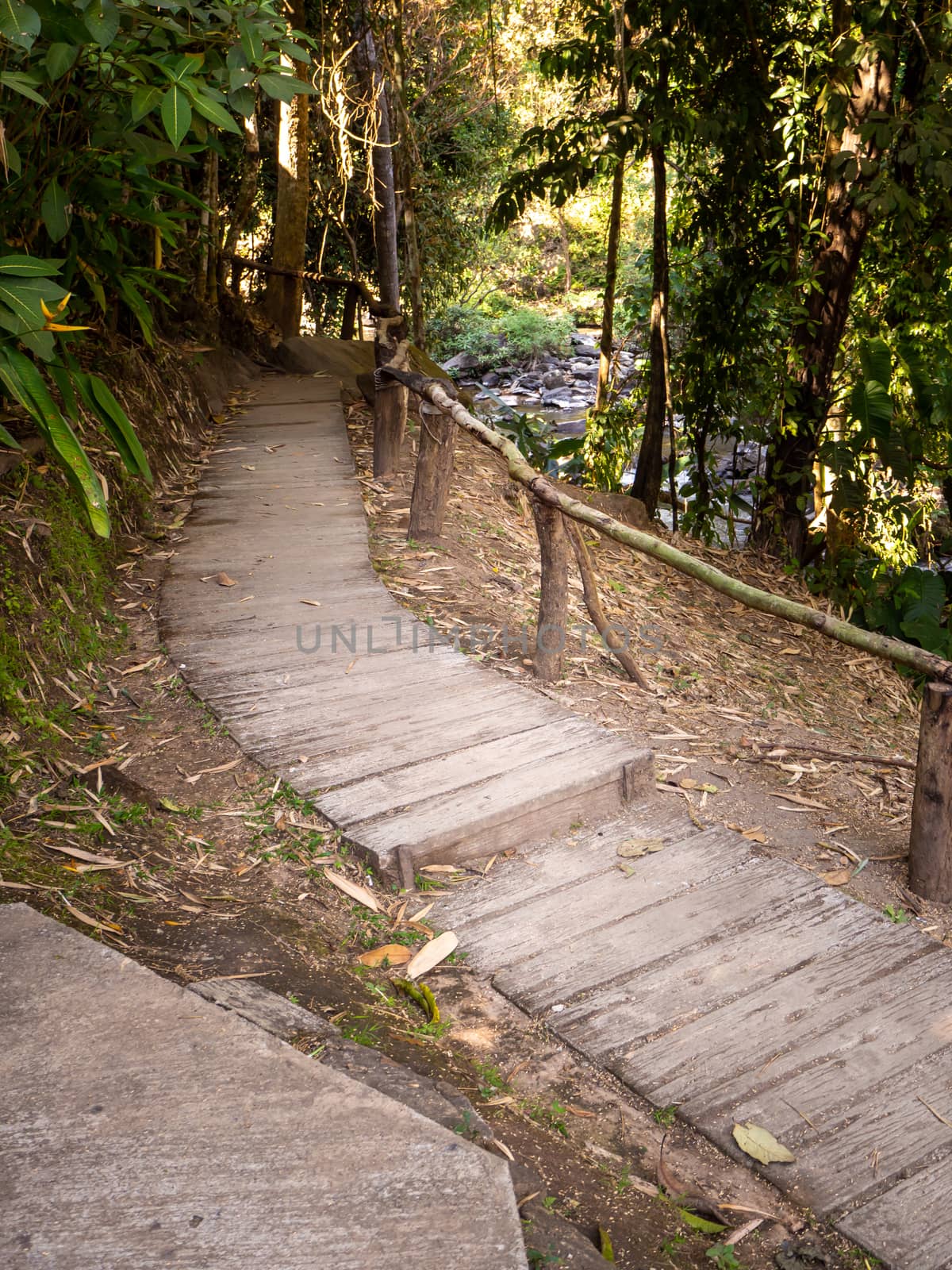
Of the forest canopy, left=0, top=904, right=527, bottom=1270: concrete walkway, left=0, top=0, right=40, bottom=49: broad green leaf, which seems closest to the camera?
left=0, top=904, right=527, bottom=1270: concrete walkway

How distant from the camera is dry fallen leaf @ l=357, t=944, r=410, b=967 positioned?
2557 millimetres

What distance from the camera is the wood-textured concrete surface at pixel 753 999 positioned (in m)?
2.05

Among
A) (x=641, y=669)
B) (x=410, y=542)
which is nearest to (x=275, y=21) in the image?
(x=410, y=542)

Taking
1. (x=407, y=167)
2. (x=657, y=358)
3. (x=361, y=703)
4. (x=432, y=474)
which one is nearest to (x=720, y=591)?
(x=361, y=703)

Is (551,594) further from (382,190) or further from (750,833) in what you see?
(382,190)

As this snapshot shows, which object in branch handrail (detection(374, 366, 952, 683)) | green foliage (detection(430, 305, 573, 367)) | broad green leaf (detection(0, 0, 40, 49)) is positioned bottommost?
branch handrail (detection(374, 366, 952, 683))

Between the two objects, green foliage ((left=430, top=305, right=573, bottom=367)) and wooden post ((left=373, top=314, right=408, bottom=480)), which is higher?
green foliage ((left=430, top=305, right=573, bottom=367))

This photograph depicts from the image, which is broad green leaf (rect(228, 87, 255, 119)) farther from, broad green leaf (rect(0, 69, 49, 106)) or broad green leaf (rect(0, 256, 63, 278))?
broad green leaf (rect(0, 256, 63, 278))

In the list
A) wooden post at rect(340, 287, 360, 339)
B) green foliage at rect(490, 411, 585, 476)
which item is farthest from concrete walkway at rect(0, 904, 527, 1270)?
wooden post at rect(340, 287, 360, 339)

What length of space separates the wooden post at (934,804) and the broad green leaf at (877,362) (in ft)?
14.4

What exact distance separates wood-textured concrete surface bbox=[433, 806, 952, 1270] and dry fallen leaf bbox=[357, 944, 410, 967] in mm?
170

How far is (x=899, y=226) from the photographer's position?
21.9 feet

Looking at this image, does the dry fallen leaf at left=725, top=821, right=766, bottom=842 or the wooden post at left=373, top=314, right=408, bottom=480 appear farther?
the wooden post at left=373, top=314, right=408, bottom=480

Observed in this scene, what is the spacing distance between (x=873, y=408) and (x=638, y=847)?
469cm
